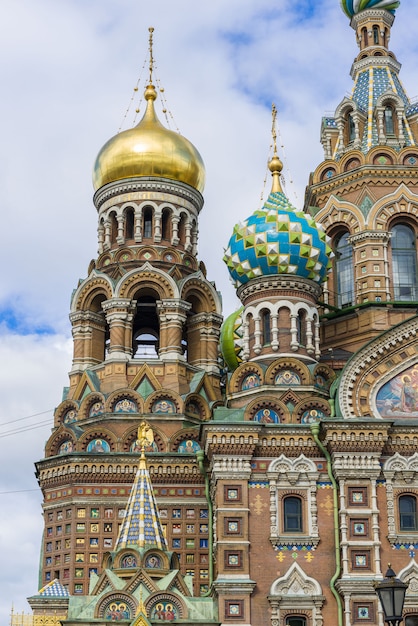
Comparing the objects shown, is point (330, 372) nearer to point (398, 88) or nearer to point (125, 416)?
point (125, 416)

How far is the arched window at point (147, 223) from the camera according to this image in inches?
924

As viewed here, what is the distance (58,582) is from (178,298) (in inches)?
240

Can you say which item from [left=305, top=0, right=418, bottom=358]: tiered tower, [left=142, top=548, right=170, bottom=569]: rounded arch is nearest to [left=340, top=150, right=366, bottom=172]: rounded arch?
[left=305, top=0, right=418, bottom=358]: tiered tower

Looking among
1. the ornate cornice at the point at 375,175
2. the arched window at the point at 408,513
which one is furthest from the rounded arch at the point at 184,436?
the ornate cornice at the point at 375,175

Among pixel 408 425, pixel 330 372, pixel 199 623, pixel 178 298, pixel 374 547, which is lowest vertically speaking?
→ pixel 199 623

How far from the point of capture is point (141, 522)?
58.7 feet

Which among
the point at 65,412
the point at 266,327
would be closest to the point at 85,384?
the point at 65,412

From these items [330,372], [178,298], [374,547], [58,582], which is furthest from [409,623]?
[178,298]

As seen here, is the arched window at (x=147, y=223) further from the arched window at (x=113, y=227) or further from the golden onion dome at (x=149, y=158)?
the golden onion dome at (x=149, y=158)

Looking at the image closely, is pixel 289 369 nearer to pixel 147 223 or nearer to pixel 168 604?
pixel 168 604

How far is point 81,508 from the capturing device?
2033cm

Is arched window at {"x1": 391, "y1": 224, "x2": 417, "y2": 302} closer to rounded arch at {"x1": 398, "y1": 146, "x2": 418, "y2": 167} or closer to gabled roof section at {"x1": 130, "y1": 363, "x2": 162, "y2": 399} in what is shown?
rounded arch at {"x1": 398, "y1": 146, "x2": 418, "y2": 167}

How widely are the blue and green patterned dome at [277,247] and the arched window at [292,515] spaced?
4192 millimetres

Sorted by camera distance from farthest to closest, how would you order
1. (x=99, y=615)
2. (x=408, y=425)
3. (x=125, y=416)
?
(x=125, y=416) → (x=408, y=425) → (x=99, y=615)
